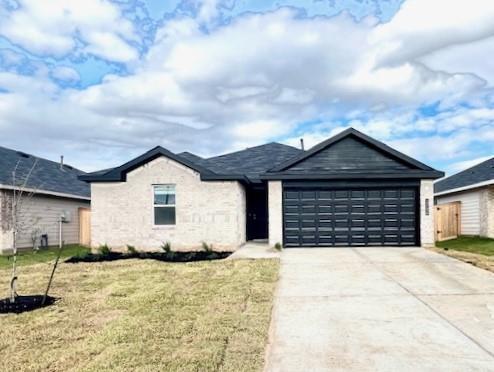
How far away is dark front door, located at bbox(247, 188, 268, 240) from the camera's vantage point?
19.2 m

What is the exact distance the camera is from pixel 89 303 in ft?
23.5

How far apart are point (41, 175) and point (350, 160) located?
15.0 meters

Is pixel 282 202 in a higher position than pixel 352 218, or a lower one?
higher

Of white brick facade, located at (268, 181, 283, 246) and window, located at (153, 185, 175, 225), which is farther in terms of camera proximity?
white brick facade, located at (268, 181, 283, 246)

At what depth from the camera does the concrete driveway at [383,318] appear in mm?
4391

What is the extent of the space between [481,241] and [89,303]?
1655 cm

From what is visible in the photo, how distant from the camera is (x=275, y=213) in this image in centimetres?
1572

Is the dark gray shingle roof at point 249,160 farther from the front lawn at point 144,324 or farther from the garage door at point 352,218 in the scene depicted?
the front lawn at point 144,324

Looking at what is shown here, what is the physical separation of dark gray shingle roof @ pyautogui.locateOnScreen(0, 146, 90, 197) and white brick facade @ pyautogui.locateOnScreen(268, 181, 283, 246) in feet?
29.7

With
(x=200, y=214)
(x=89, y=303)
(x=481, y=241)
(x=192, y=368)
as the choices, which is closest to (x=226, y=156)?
(x=200, y=214)

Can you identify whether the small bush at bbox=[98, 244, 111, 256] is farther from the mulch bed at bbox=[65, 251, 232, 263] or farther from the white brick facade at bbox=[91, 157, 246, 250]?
the white brick facade at bbox=[91, 157, 246, 250]

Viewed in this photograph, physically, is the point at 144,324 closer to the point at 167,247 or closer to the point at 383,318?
the point at 383,318

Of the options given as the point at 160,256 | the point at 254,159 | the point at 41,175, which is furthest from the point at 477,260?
the point at 41,175

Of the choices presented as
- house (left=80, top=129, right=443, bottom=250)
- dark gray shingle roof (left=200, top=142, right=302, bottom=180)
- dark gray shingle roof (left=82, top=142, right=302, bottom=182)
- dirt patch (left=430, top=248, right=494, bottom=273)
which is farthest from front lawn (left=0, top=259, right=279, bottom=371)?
dark gray shingle roof (left=200, top=142, right=302, bottom=180)
